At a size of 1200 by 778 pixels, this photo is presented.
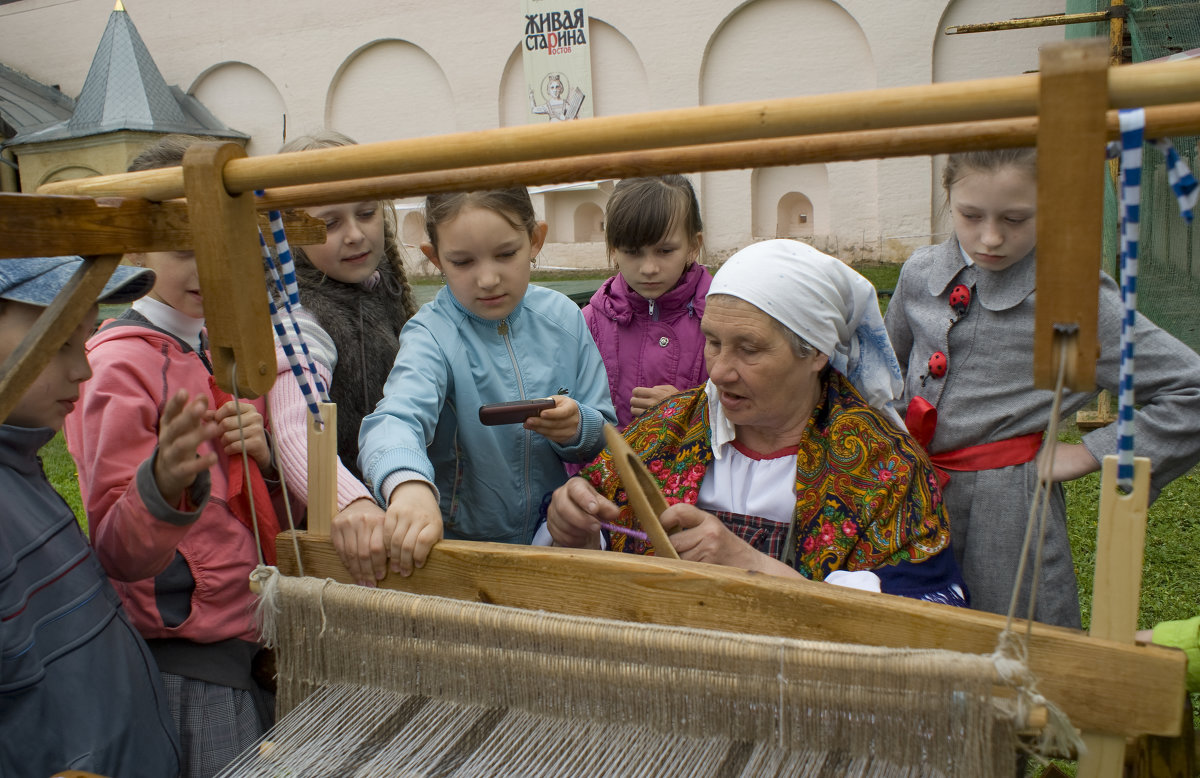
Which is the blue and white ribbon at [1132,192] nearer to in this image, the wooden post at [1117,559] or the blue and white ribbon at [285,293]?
the wooden post at [1117,559]

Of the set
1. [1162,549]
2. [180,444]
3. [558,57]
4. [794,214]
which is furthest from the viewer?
[558,57]

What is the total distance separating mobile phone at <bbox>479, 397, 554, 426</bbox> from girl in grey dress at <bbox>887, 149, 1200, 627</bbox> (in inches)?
32.2

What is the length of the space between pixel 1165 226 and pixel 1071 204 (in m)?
5.99

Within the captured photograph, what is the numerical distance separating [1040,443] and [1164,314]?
4645 millimetres

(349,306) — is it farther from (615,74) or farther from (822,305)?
(615,74)

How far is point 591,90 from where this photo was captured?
17.3 meters

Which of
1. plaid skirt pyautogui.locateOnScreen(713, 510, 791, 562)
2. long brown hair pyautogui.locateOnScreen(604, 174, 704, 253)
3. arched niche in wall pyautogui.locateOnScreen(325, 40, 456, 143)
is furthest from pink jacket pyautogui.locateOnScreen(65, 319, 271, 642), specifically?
arched niche in wall pyautogui.locateOnScreen(325, 40, 456, 143)

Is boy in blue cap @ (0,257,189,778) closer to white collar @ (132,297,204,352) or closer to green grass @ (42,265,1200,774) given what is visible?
white collar @ (132,297,204,352)

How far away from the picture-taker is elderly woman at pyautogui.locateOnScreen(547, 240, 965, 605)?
1.69 meters

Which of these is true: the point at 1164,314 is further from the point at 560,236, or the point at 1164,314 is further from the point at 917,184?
the point at 560,236

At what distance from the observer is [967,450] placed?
2.01 metres

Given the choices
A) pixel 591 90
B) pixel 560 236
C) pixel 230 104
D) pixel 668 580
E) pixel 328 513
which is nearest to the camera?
pixel 668 580

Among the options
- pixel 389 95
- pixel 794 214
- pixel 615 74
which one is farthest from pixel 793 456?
pixel 389 95

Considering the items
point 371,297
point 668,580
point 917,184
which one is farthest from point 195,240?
point 917,184
